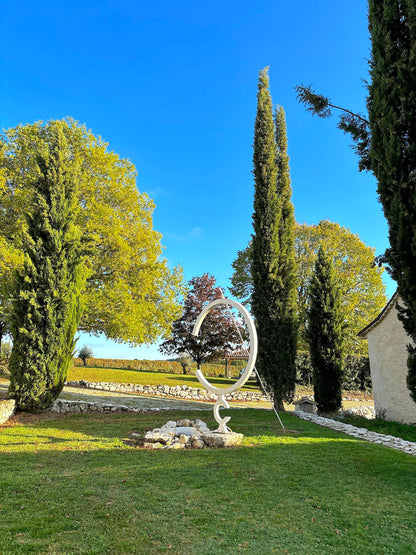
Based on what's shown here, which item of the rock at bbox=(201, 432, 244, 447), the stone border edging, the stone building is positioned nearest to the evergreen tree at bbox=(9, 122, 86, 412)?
the rock at bbox=(201, 432, 244, 447)

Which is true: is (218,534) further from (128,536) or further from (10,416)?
(10,416)

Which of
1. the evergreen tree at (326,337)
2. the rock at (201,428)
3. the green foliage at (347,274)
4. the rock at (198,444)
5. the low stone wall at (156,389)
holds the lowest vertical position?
the low stone wall at (156,389)

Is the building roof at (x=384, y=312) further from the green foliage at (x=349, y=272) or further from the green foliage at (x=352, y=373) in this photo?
the green foliage at (x=352, y=373)

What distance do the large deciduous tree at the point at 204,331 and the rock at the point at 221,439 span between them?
58.8ft

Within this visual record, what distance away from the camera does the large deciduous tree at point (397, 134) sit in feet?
18.3

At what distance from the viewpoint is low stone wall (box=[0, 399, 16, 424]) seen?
8430 millimetres

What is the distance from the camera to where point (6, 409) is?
28.5 feet

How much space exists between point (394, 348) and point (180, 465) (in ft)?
31.2

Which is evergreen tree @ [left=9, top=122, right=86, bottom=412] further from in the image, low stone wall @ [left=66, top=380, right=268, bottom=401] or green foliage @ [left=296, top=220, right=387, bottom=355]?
green foliage @ [left=296, top=220, right=387, bottom=355]

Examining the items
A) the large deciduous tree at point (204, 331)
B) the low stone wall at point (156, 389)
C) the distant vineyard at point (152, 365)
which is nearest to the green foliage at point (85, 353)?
the distant vineyard at point (152, 365)

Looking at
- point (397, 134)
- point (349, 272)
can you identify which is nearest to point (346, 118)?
point (397, 134)

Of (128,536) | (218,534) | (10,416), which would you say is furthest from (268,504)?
(10,416)

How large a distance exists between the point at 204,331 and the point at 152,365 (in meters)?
7.07

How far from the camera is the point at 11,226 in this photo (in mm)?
13125
